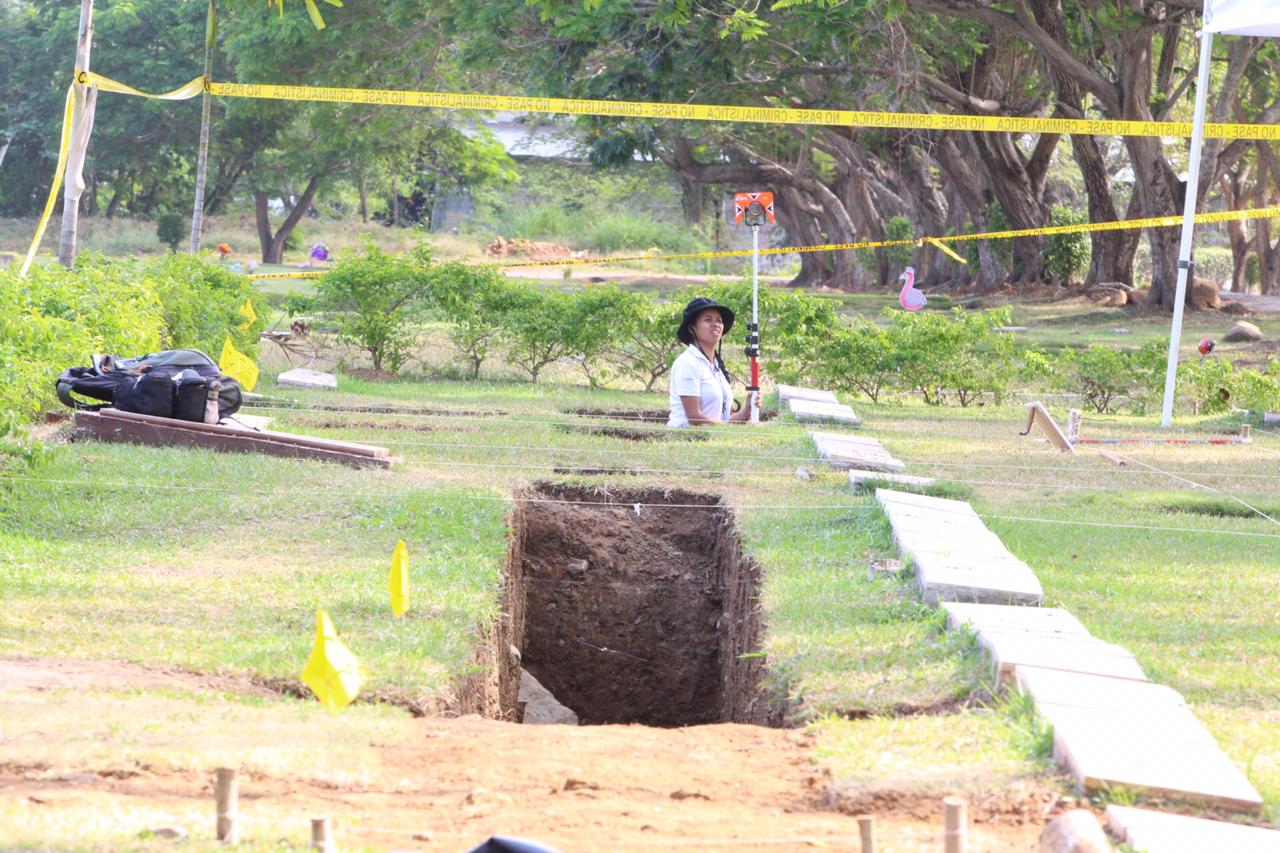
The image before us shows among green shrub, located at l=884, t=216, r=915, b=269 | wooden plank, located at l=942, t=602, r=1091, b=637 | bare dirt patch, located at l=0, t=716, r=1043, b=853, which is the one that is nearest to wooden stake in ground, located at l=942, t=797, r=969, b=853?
bare dirt patch, located at l=0, t=716, r=1043, b=853

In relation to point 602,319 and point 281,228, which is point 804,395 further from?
point 281,228

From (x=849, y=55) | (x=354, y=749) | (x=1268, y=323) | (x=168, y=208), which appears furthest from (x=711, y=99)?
(x=168, y=208)

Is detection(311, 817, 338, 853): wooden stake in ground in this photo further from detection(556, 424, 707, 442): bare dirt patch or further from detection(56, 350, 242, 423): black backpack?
detection(556, 424, 707, 442): bare dirt patch

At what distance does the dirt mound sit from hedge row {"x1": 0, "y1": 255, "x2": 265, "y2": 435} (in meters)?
29.9

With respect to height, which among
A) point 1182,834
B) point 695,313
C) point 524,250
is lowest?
point 1182,834

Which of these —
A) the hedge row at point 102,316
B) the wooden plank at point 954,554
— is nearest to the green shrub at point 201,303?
the hedge row at point 102,316

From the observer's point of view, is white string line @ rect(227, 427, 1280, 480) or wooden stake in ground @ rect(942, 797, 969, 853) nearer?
wooden stake in ground @ rect(942, 797, 969, 853)

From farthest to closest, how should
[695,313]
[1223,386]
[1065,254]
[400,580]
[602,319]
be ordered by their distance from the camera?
[1065,254]
[602,319]
[1223,386]
[695,313]
[400,580]

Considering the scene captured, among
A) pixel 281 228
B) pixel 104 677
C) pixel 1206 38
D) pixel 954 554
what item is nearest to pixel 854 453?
pixel 954 554

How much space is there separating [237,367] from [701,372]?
10.6 feet

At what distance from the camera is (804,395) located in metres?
12.9

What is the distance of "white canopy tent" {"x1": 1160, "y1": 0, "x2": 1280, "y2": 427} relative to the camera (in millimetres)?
10852

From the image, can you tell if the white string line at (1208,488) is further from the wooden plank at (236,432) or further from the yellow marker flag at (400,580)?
the yellow marker flag at (400,580)

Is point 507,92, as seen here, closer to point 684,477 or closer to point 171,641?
point 684,477
